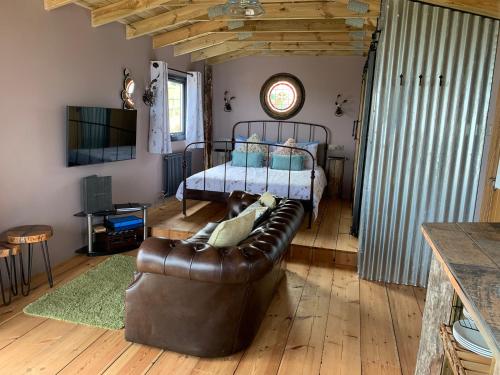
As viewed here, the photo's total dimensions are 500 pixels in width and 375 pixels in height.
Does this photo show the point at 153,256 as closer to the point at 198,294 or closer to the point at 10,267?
the point at 198,294

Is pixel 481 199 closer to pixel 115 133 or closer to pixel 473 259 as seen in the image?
pixel 473 259

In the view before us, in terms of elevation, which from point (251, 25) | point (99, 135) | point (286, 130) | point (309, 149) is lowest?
point (309, 149)

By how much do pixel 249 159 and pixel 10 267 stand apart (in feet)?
11.7

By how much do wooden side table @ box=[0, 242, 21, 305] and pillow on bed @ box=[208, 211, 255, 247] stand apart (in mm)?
1574

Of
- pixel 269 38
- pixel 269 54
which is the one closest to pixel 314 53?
pixel 269 54

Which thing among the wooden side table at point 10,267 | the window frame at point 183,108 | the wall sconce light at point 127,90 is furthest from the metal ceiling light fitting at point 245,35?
the wooden side table at point 10,267

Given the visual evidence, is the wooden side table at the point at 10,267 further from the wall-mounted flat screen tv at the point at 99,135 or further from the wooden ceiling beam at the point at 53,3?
the wooden ceiling beam at the point at 53,3

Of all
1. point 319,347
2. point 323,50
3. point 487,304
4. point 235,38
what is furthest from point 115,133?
point 487,304

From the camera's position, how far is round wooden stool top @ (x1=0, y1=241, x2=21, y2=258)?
2804 millimetres

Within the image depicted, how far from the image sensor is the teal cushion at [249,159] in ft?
19.5

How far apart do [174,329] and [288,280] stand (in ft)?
4.96

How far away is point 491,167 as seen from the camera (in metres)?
2.98

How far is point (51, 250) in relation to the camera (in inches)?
147

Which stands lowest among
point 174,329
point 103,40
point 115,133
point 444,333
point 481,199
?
point 174,329
